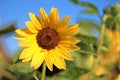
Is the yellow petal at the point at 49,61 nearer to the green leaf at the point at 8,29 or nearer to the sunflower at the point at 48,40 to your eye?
the sunflower at the point at 48,40

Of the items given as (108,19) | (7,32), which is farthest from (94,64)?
(7,32)

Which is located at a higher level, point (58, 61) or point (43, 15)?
point (43, 15)

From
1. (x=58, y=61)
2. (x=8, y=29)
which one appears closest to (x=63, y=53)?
(x=58, y=61)

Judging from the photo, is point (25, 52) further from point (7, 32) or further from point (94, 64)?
point (94, 64)

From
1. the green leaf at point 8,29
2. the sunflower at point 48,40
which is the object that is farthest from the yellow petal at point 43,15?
the green leaf at point 8,29

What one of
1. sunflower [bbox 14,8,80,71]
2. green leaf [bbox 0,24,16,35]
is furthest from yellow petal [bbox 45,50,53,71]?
green leaf [bbox 0,24,16,35]

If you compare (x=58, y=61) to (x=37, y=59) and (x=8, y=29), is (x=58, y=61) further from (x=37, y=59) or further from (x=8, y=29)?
(x=8, y=29)

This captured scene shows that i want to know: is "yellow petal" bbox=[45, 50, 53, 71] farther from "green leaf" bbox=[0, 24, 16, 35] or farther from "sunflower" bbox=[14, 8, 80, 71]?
"green leaf" bbox=[0, 24, 16, 35]
